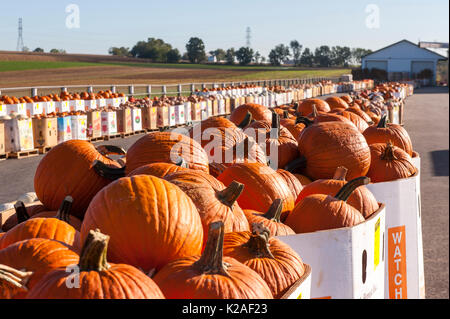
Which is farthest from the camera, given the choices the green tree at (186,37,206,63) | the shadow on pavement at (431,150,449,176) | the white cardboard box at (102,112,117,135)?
the green tree at (186,37,206,63)

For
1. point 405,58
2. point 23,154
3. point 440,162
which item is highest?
point 405,58

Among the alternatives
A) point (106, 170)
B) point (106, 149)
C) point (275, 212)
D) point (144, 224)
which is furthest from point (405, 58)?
point (144, 224)

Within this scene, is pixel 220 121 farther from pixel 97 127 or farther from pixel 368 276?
pixel 97 127

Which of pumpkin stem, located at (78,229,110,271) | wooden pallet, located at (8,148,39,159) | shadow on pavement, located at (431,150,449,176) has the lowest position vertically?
shadow on pavement, located at (431,150,449,176)

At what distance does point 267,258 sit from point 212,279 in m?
0.45

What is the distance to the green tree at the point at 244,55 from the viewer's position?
11106cm

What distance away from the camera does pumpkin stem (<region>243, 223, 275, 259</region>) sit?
2.18 m

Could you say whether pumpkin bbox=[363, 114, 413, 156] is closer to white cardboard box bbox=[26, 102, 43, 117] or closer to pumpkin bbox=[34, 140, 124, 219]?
pumpkin bbox=[34, 140, 124, 219]

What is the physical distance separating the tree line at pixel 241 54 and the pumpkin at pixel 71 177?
3596 inches

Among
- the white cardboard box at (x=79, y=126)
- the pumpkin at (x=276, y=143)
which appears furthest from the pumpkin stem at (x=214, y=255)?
the white cardboard box at (x=79, y=126)

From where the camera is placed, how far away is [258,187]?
321cm

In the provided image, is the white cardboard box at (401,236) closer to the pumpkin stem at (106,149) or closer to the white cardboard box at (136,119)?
the pumpkin stem at (106,149)

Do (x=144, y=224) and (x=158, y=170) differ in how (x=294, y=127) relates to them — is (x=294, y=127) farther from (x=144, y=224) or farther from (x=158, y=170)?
(x=144, y=224)

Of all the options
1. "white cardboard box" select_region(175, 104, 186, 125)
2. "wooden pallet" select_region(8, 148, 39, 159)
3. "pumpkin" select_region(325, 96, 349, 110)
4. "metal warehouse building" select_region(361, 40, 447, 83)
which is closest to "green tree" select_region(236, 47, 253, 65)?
"metal warehouse building" select_region(361, 40, 447, 83)
